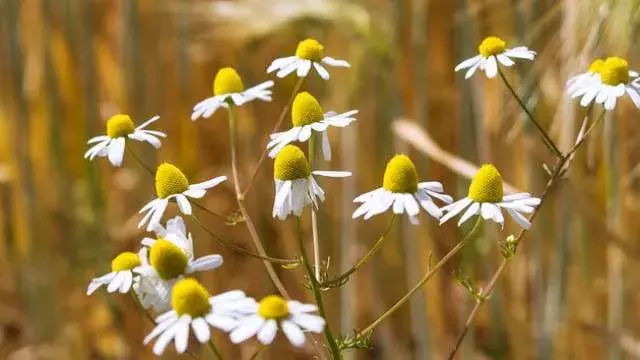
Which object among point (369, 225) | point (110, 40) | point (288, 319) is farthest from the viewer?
point (110, 40)

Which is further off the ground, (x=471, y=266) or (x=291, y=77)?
(x=291, y=77)

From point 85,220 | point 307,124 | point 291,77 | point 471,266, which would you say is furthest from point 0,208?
point 307,124

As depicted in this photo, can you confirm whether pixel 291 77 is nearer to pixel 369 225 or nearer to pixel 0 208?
pixel 369 225

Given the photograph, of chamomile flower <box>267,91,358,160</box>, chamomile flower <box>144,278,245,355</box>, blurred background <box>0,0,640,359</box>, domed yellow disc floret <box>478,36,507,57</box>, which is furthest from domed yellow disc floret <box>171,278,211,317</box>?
blurred background <box>0,0,640,359</box>

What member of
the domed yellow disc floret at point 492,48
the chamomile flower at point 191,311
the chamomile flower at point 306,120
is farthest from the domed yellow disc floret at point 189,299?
the domed yellow disc floret at point 492,48

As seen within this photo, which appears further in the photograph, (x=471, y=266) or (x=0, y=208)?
(x=0, y=208)

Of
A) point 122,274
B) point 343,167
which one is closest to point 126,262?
point 122,274

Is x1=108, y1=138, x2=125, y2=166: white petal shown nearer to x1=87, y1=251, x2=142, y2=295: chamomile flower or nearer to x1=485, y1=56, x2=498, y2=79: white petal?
x1=87, y1=251, x2=142, y2=295: chamomile flower
